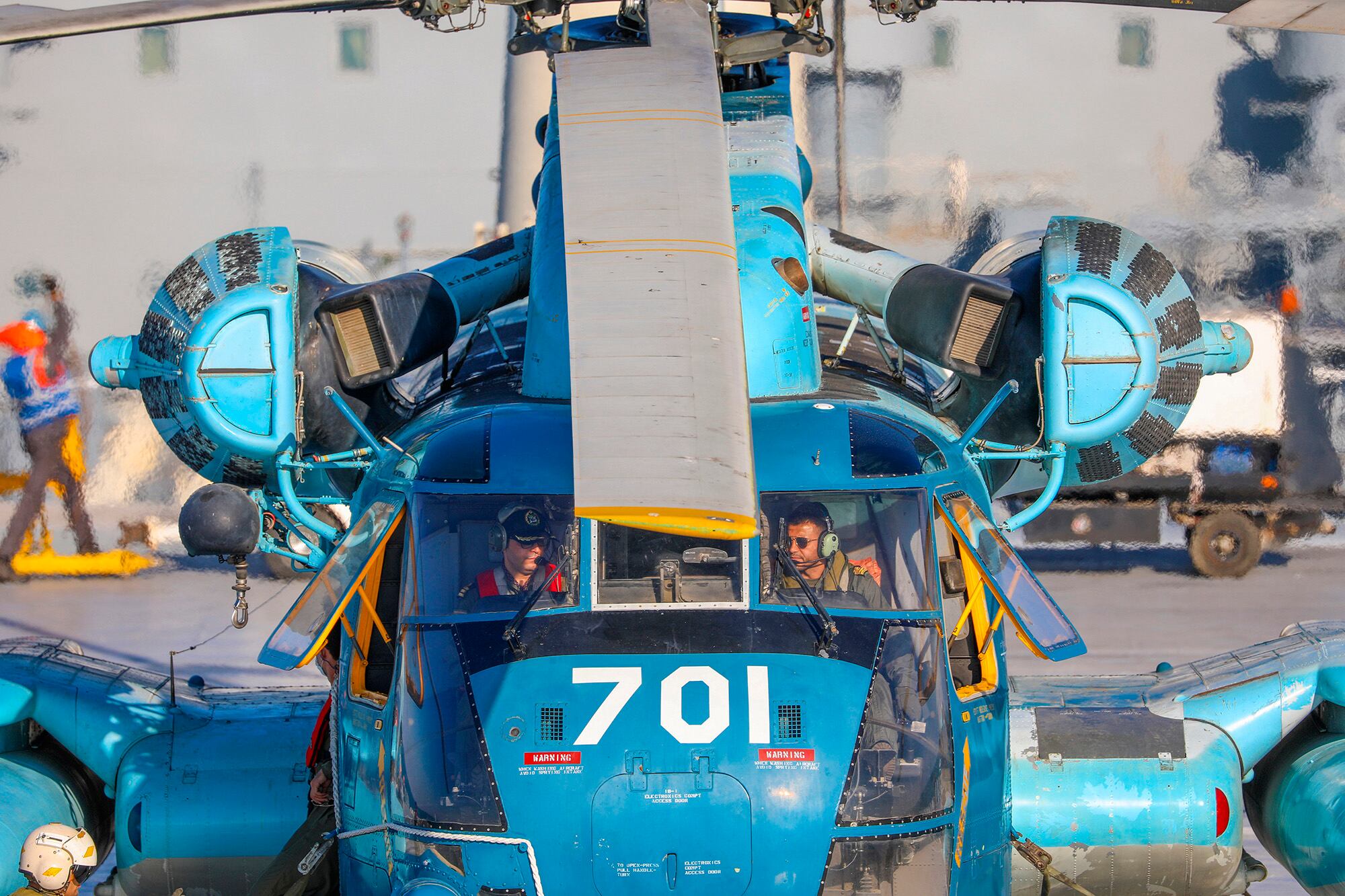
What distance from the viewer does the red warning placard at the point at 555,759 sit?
4180 mm

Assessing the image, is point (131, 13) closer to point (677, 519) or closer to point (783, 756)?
point (677, 519)

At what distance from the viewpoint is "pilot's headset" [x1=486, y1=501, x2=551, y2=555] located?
4.70 meters

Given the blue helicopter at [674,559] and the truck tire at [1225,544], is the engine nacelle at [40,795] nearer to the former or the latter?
the blue helicopter at [674,559]

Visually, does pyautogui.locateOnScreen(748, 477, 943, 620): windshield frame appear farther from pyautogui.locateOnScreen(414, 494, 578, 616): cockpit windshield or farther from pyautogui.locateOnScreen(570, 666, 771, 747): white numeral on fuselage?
pyautogui.locateOnScreen(414, 494, 578, 616): cockpit windshield

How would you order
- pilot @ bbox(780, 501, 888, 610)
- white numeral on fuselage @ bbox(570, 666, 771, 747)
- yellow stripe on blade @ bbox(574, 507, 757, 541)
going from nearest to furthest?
yellow stripe on blade @ bbox(574, 507, 757, 541), white numeral on fuselage @ bbox(570, 666, 771, 747), pilot @ bbox(780, 501, 888, 610)

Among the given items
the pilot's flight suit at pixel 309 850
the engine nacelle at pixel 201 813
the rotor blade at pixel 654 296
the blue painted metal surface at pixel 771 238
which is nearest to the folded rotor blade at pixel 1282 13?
the blue painted metal surface at pixel 771 238

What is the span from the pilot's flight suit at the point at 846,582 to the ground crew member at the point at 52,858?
8.19ft

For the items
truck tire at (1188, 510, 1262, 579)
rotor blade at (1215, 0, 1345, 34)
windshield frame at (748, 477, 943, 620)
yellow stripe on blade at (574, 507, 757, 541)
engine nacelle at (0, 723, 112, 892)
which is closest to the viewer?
yellow stripe on blade at (574, 507, 757, 541)

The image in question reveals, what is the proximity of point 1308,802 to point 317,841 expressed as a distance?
3911mm

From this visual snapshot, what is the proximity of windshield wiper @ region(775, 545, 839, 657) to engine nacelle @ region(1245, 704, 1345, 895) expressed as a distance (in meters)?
2.75

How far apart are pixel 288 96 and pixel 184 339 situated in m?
6.98

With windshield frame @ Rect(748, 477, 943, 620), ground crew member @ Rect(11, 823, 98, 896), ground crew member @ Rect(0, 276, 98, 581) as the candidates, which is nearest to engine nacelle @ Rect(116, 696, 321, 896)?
ground crew member @ Rect(11, 823, 98, 896)

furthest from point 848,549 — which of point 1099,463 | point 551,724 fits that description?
point 1099,463

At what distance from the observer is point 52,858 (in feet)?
16.2
